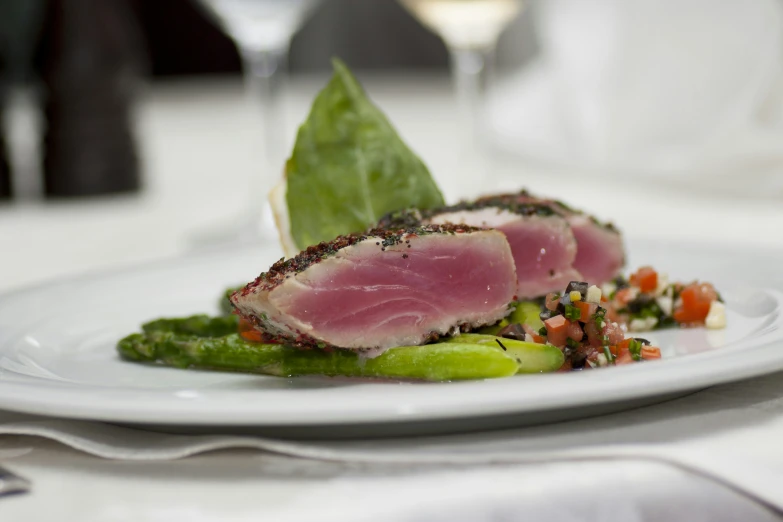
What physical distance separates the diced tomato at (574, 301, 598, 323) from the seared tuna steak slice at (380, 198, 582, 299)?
1.39 feet

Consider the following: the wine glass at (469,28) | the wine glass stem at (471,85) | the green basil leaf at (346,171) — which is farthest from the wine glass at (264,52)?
the green basil leaf at (346,171)

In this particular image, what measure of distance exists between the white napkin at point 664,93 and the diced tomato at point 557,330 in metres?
2.88

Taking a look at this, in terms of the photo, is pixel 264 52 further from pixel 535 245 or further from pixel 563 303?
pixel 563 303

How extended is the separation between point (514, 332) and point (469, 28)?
288cm

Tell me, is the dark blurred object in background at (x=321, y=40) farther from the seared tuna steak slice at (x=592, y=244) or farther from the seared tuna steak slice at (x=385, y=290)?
the seared tuna steak slice at (x=385, y=290)

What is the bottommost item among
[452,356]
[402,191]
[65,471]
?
[65,471]

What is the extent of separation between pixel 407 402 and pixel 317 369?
463 millimetres

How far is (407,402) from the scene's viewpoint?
4.58 ft

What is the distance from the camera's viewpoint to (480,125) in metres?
4.78

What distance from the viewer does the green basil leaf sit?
241cm

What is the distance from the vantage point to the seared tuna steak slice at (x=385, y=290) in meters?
1.84

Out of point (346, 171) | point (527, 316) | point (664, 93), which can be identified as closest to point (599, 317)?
point (527, 316)

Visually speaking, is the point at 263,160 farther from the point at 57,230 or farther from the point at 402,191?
the point at 402,191

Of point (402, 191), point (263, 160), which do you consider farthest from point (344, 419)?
point (263, 160)
